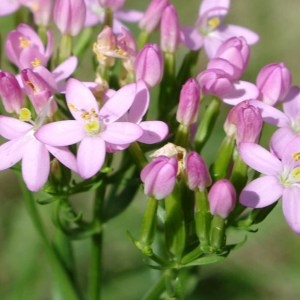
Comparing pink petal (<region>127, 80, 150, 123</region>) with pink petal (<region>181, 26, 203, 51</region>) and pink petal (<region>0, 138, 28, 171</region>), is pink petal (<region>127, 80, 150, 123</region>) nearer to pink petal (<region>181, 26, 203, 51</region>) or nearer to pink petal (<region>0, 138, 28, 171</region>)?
pink petal (<region>0, 138, 28, 171</region>)

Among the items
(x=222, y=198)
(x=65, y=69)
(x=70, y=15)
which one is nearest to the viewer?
(x=222, y=198)

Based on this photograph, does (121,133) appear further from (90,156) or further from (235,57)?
(235,57)

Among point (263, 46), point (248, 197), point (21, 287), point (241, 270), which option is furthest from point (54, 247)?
point (263, 46)

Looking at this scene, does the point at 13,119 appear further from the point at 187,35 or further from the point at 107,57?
the point at 187,35

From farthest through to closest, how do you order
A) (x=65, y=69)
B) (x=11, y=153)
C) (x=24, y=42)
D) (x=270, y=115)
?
(x=24, y=42), (x=65, y=69), (x=270, y=115), (x=11, y=153)

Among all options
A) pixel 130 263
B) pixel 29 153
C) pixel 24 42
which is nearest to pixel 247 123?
pixel 29 153

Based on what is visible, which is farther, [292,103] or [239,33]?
[239,33]
